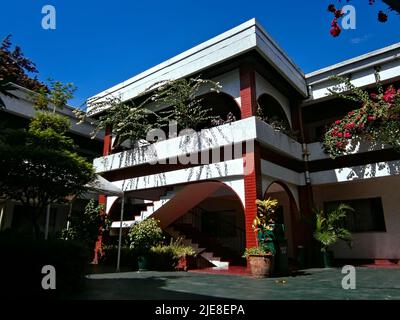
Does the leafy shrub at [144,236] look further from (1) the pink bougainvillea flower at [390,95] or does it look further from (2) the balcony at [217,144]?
(1) the pink bougainvillea flower at [390,95]

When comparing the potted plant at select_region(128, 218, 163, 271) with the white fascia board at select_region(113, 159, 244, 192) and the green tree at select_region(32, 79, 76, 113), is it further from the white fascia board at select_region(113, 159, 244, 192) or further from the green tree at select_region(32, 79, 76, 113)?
the green tree at select_region(32, 79, 76, 113)

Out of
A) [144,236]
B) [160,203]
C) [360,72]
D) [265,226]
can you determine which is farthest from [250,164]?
[360,72]

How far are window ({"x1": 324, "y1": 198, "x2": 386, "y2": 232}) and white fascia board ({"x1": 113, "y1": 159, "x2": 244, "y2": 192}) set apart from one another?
615 cm

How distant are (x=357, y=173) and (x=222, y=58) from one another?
6.19m

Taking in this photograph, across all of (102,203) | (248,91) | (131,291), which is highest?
(248,91)

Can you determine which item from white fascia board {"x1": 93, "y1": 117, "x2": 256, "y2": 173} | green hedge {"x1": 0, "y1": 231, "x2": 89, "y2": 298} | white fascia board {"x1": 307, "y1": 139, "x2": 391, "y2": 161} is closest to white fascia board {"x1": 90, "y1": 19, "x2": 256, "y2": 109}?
white fascia board {"x1": 93, "y1": 117, "x2": 256, "y2": 173}

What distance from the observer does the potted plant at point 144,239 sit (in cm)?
1027

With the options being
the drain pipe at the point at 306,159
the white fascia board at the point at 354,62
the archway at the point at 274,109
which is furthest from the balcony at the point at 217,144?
the white fascia board at the point at 354,62

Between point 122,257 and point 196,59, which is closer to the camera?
point 196,59

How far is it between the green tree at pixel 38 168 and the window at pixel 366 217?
34.1ft

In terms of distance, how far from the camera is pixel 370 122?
10344mm

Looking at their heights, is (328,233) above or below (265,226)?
below

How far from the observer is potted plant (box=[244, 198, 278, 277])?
802 centimetres

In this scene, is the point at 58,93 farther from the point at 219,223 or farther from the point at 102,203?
the point at 219,223
